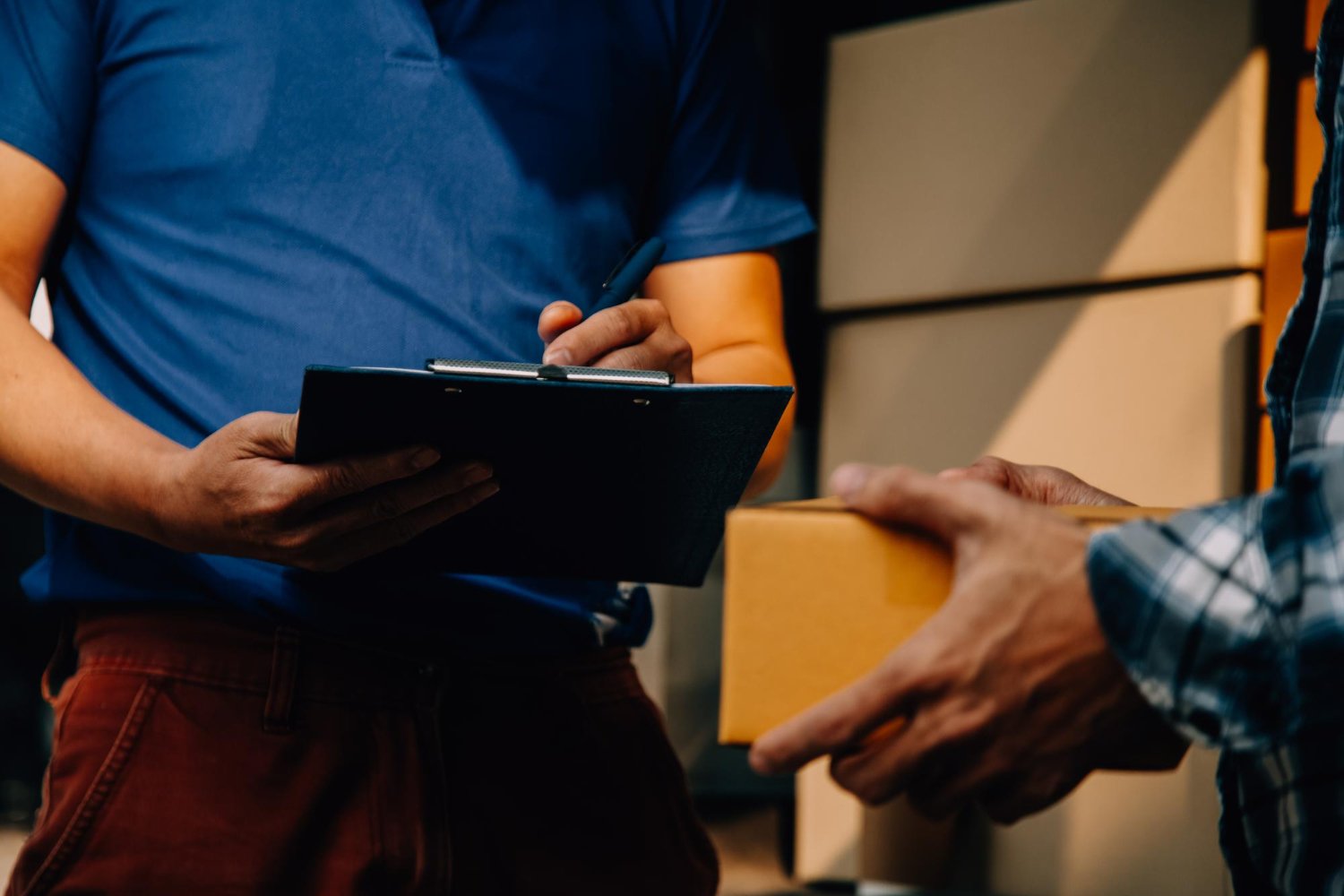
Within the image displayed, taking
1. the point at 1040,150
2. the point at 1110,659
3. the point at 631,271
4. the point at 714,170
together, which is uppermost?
the point at 1040,150

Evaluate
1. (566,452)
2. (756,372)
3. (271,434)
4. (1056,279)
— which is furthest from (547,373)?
(1056,279)

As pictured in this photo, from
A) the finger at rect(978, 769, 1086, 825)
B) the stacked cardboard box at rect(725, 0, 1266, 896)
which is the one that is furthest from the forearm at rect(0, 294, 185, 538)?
the stacked cardboard box at rect(725, 0, 1266, 896)

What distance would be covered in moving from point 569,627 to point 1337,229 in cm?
55

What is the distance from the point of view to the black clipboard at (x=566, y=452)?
22.7 inches

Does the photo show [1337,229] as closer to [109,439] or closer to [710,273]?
[710,273]

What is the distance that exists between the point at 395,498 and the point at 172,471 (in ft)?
0.50

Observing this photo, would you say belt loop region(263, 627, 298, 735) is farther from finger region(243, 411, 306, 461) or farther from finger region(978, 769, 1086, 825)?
finger region(978, 769, 1086, 825)

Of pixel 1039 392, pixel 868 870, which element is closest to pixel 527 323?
pixel 1039 392

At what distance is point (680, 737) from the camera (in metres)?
2.00

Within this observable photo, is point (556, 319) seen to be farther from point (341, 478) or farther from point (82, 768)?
point (82, 768)

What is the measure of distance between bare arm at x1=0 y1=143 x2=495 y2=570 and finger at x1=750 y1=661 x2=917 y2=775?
238 mm

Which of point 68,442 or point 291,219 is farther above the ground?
point 291,219

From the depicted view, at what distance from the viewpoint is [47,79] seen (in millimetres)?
789

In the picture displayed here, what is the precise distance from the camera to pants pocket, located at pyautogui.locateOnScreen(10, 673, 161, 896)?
705 millimetres
